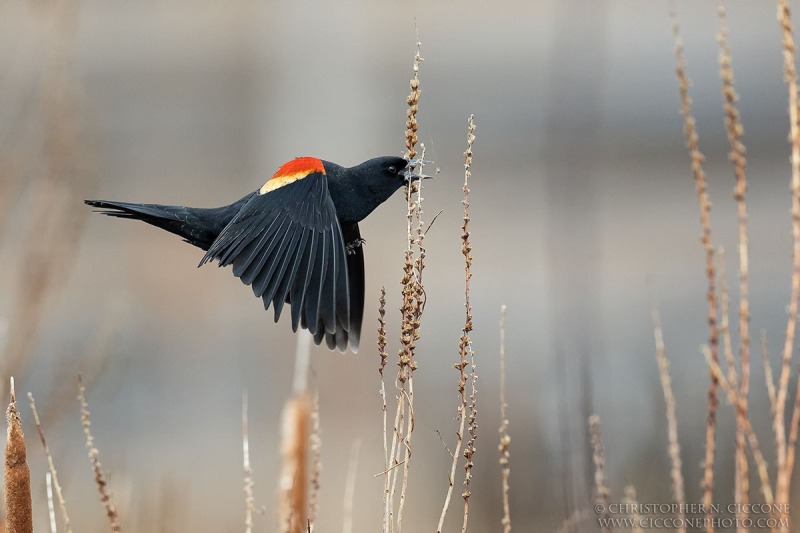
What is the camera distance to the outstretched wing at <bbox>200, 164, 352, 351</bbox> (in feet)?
8.04

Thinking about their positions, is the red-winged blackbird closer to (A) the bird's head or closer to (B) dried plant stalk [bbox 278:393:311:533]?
(A) the bird's head

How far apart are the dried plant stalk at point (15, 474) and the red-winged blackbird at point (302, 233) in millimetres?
702

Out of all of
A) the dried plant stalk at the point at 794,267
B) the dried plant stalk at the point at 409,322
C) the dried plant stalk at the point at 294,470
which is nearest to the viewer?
the dried plant stalk at the point at 794,267

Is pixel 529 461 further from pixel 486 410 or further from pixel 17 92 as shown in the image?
pixel 17 92

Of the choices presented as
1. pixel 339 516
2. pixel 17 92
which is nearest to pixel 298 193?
pixel 17 92

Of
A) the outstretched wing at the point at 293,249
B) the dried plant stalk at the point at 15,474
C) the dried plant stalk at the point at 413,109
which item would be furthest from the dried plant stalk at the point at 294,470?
the dried plant stalk at the point at 413,109

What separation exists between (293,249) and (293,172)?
42cm

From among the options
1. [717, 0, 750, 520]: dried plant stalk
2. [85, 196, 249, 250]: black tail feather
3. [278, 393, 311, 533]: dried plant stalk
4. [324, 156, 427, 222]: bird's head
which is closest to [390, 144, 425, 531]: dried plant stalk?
[278, 393, 311, 533]: dried plant stalk

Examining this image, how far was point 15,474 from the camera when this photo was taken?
1712 millimetres

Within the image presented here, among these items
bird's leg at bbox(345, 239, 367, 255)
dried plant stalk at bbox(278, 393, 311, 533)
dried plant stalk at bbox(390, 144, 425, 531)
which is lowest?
dried plant stalk at bbox(278, 393, 311, 533)

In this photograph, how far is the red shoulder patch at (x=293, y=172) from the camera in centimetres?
288

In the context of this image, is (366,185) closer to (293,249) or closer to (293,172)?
(293,172)

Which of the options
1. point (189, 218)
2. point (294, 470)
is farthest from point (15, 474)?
point (189, 218)

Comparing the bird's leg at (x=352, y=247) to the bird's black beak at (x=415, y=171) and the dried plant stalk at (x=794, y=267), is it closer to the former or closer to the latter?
the bird's black beak at (x=415, y=171)
